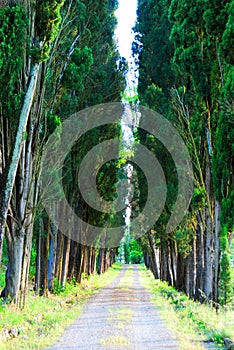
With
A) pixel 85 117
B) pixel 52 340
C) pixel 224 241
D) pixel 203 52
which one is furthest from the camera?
pixel 85 117

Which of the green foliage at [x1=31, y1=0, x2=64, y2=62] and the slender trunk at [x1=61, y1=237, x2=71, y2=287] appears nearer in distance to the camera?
the green foliage at [x1=31, y1=0, x2=64, y2=62]

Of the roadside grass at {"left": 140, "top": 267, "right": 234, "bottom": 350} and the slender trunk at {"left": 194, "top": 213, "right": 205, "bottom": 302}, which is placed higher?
the slender trunk at {"left": 194, "top": 213, "right": 205, "bottom": 302}

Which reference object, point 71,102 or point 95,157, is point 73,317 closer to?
point 71,102

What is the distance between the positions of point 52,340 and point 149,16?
17.2 meters

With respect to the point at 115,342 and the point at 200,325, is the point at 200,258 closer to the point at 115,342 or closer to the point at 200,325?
the point at 200,325

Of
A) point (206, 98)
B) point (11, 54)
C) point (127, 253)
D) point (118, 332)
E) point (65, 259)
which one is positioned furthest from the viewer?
point (127, 253)

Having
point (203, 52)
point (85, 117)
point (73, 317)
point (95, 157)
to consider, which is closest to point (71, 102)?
point (85, 117)

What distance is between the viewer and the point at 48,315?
10906mm

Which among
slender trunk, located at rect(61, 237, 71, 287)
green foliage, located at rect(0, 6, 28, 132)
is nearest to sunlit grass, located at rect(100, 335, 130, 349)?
green foliage, located at rect(0, 6, 28, 132)

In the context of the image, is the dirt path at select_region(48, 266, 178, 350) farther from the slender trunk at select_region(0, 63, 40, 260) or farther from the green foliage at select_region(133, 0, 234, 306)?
the slender trunk at select_region(0, 63, 40, 260)

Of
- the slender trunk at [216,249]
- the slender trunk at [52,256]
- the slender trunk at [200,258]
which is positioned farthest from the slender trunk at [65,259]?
the slender trunk at [216,249]

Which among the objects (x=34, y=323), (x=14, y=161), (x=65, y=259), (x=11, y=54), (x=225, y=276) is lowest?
(x=34, y=323)

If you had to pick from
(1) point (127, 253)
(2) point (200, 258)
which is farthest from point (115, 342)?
(1) point (127, 253)

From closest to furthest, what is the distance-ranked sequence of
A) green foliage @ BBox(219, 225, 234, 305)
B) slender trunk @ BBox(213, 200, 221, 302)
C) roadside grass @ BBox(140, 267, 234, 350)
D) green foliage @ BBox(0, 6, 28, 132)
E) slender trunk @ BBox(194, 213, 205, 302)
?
roadside grass @ BBox(140, 267, 234, 350)
green foliage @ BBox(0, 6, 28, 132)
green foliage @ BBox(219, 225, 234, 305)
slender trunk @ BBox(213, 200, 221, 302)
slender trunk @ BBox(194, 213, 205, 302)
